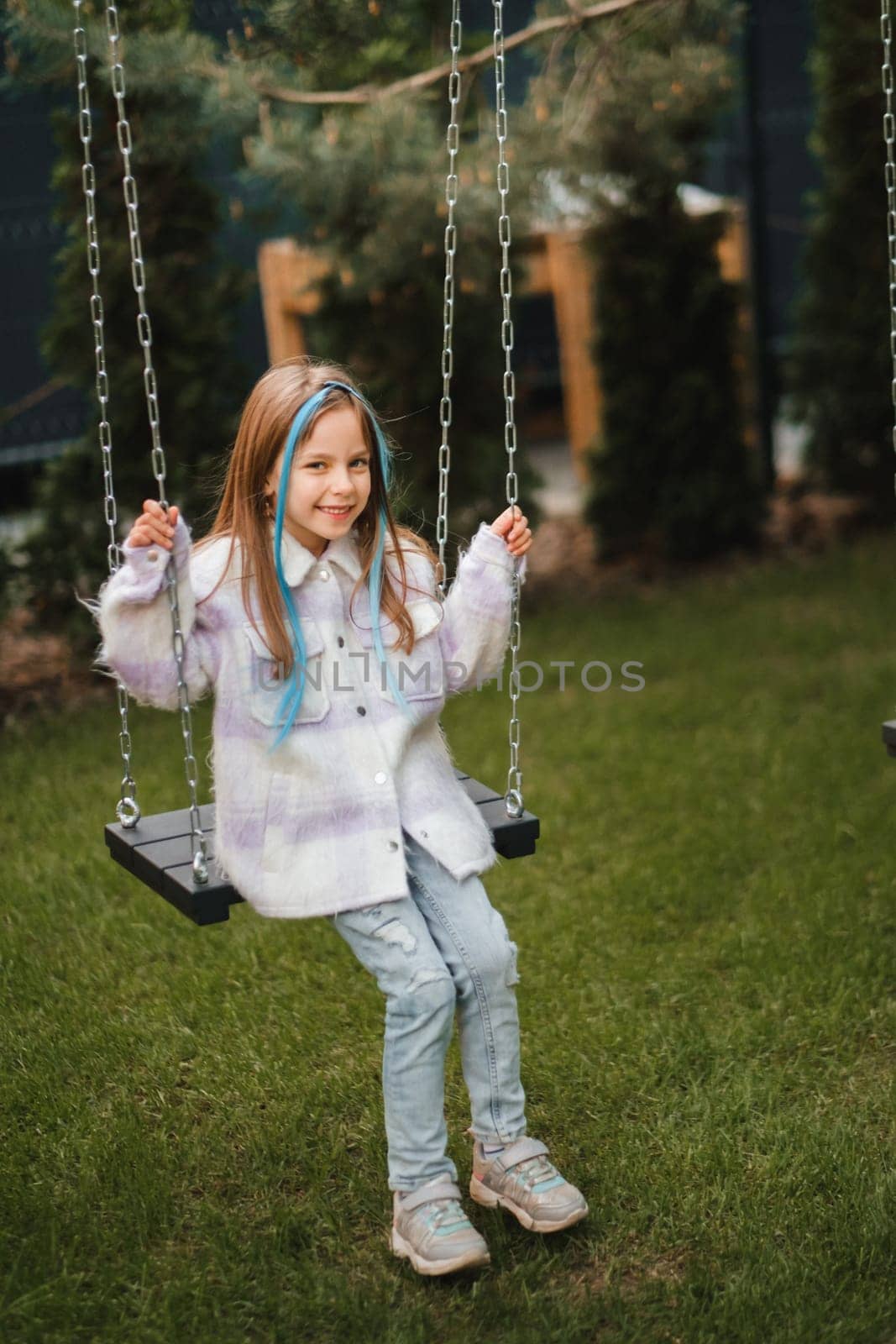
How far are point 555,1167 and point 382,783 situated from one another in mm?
762

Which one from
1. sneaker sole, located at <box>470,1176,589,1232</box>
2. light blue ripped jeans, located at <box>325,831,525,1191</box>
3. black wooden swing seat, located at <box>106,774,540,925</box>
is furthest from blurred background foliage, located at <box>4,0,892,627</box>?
sneaker sole, located at <box>470,1176,589,1232</box>

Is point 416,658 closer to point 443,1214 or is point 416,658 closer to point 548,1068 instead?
point 443,1214

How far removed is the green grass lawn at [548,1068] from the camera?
2.43 metres

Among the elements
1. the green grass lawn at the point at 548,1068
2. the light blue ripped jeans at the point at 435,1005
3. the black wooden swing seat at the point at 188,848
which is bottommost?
the green grass lawn at the point at 548,1068

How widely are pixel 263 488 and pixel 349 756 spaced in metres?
0.46

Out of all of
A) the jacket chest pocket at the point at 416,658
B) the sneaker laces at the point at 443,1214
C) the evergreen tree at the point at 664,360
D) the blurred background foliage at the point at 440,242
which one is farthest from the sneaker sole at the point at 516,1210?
the evergreen tree at the point at 664,360

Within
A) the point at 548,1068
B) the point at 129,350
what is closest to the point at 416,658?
the point at 548,1068

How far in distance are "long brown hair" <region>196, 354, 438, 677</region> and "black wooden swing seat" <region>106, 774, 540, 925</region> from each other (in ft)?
1.15

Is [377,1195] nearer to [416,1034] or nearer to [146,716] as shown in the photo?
[416,1034]

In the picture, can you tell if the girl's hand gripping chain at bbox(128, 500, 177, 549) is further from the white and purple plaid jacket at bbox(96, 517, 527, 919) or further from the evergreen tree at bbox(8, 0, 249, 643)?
the evergreen tree at bbox(8, 0, 249, 643)

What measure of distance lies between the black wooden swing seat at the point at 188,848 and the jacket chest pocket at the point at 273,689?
26 centimetres

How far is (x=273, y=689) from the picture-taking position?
95.9 inches

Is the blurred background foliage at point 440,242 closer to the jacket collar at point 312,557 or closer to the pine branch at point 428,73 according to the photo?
the pine branch at point 428,73

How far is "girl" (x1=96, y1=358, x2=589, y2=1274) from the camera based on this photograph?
2.39m
